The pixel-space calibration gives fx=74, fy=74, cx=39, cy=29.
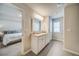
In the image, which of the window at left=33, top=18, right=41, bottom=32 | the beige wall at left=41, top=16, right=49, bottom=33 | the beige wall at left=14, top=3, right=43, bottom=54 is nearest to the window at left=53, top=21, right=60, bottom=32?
the beige wall at left=41, top=16, right=49, bottom=33

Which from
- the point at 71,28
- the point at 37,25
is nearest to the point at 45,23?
the point at 37,25

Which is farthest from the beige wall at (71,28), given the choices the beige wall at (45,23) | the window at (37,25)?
the window at (37,25)

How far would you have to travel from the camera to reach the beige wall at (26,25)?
5.72 ft

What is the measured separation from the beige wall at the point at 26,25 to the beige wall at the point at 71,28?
911 mm

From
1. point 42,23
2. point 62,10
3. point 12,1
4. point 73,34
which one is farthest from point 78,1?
point 12,1

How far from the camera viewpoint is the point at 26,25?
1.84m

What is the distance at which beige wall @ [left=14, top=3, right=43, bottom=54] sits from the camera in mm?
1744

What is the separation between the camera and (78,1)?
1.66m

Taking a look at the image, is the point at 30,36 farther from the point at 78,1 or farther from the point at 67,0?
the point at 78,1

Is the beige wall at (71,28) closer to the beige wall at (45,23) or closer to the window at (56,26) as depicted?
the window at (56,26)

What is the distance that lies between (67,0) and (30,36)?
1.21 meters

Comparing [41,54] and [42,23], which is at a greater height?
[42,23]

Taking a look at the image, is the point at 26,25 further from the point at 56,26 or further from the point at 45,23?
the point at 56,26

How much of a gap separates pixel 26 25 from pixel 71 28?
1.18 meters
